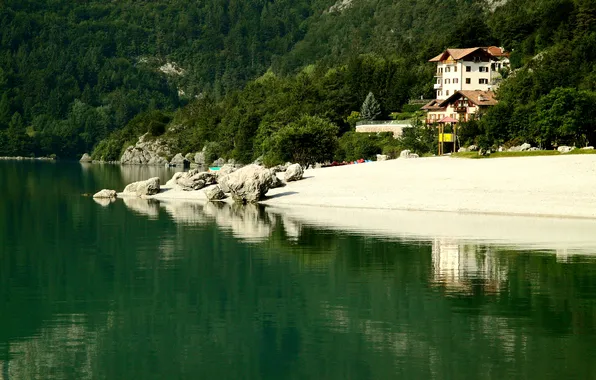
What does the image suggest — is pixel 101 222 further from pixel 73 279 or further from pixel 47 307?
pixel 47 307

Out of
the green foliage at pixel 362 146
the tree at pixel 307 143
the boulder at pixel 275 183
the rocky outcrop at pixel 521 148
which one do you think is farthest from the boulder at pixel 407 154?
the boulder at pixel 275 183

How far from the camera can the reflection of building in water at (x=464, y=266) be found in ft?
132

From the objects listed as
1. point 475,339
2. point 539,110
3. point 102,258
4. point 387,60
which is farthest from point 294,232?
point 387,60

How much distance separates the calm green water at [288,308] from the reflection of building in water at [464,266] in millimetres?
108

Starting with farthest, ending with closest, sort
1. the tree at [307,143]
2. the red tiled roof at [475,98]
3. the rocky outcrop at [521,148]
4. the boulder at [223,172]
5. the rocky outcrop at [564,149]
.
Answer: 1. the red tiled roof at [475,98]
2. the tree at [307,143]
3. the rocky outcrop at [521,148]
4. the rocky outcrop at [564,149]
5. the boulder at [223,172]

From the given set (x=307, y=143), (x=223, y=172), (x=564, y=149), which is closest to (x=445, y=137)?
(x=307, y=143)

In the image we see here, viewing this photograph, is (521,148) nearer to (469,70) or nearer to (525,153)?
(525,153)

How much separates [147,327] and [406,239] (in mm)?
24875

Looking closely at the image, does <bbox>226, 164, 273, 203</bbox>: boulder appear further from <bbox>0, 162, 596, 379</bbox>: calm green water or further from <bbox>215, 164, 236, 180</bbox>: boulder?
<bbox>0, 162, 596, 379</bbox>: calm green water

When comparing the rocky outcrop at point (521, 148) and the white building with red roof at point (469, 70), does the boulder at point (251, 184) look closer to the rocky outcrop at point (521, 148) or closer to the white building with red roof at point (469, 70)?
the rocky outcrop at point (521, 148)

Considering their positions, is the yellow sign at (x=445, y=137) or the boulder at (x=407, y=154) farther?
the yellow sign at (x=445, y=137)

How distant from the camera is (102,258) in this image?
1880 inches

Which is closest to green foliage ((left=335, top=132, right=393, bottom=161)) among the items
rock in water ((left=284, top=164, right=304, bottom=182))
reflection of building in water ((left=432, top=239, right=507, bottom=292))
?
rock in water ((left=284, top=164, right=304, bottom=182))

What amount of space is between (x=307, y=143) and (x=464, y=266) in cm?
7999
